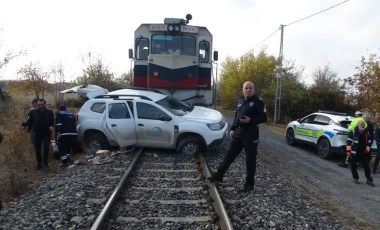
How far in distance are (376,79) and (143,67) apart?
505 inches

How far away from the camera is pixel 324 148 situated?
1259 cm

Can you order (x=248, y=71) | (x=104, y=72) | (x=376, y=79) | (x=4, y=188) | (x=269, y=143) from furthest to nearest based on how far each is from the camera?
(x=248, y=71)
(x=104, y=72)
(x=376, y=79)
(x=269, y=143)
(x=4, y=188)

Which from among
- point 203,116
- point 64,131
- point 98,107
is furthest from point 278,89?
point 64,131

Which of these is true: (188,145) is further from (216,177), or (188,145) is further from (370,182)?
(370,182)

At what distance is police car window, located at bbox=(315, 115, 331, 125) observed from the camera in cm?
1287

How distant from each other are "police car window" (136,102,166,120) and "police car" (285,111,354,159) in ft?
19.6

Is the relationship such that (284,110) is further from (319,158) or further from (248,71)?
(319,158)

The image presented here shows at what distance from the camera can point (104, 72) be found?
30047 mm

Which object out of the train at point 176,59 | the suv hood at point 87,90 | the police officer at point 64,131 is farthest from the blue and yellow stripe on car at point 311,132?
Result: the police officer at point 64,131

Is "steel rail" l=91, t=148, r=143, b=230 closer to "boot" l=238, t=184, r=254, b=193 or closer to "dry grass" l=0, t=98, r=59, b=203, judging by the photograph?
"dry grass" l=0, t=98, r=59, b=203

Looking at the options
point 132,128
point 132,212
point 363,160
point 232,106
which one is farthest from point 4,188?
point 232,106

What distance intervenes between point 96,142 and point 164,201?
4.79m

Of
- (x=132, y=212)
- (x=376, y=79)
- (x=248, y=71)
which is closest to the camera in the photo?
(x=132, y=212)

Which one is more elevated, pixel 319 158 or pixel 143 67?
pixel 143 67
